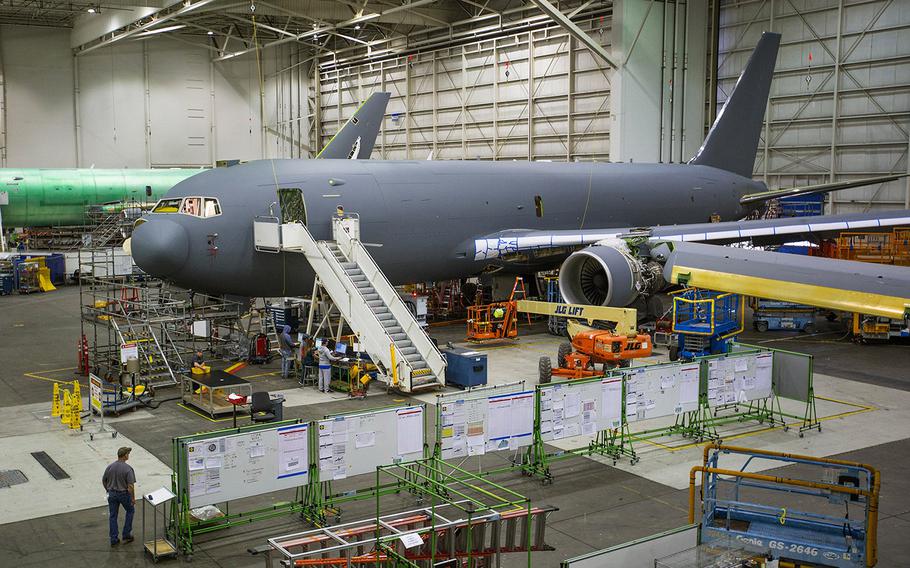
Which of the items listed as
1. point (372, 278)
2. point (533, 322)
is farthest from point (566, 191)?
point (372, 278)

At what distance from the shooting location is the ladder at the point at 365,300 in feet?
68.5

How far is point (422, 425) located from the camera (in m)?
13.8

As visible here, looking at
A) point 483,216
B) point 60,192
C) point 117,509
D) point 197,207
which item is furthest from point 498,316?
point 60,192

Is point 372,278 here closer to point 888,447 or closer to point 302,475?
point 302,475

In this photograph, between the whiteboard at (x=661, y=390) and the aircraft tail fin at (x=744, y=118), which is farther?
the aircraft tail fin at (x=744, y=118)

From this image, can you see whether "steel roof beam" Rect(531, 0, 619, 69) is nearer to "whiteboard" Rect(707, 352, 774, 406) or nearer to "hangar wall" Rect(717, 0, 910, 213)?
"hangar wall" Rect(717, 0, 910, 213)

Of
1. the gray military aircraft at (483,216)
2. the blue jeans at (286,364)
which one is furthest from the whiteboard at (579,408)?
the blue jeans at (286,364)

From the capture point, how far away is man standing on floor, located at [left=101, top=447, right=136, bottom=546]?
465 inches

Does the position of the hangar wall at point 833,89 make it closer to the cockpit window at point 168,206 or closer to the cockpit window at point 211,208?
the cockpit window at point 211,208

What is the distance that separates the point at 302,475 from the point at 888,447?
11189 mm

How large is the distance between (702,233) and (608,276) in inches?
226

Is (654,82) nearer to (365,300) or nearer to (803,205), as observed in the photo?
(803,205)

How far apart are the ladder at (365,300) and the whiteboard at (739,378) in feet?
21.7

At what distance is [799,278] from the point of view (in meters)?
14.2
